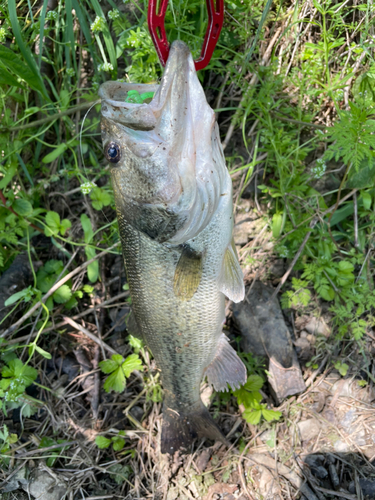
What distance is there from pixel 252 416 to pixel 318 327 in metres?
0.97

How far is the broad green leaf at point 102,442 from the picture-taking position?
312cm

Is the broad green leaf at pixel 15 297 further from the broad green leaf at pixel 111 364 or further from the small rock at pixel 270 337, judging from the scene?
the small rock at pixel 270 337

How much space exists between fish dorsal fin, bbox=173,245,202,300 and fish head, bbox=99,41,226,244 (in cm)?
18

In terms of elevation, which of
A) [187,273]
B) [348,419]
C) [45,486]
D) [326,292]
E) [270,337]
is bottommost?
[45,486]

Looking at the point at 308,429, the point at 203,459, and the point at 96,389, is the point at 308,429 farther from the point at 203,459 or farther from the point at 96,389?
the point at 96,389

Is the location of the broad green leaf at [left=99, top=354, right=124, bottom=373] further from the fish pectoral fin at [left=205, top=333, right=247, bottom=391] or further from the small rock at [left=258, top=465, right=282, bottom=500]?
the small rock at [left=258, top=465, right=282, bottom=500]

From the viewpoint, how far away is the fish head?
66.9 inches

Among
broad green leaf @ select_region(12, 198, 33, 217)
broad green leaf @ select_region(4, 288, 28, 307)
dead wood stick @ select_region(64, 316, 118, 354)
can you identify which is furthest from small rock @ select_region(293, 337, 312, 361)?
broad green leaf @ select_region(12, 198, 33, 217)

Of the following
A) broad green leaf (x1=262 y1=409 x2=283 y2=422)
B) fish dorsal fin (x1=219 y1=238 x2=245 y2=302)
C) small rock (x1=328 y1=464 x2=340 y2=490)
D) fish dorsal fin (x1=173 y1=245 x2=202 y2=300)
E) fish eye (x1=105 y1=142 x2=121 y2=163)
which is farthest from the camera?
broad green leaf (x1=262 y1=409 x2=283 y2=422)

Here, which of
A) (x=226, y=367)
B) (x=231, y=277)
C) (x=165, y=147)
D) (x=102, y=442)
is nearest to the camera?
(x=165, y=147)

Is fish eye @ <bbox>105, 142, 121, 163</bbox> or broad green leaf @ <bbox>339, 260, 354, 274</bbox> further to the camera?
broad green leaf @ <bbox>339, 260, 354, 274</bbox>

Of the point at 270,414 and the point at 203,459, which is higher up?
the point at 270,414

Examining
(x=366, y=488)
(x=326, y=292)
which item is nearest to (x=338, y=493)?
(x=366, y=488)

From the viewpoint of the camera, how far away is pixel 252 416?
2.92 metres
